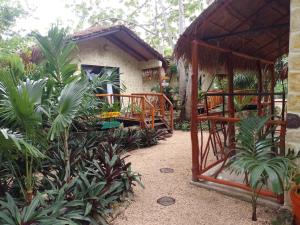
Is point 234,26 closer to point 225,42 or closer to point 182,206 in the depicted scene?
point 225,42

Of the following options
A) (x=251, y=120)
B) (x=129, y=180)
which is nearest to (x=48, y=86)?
(x=129, y=180)

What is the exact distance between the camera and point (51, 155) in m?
4.09

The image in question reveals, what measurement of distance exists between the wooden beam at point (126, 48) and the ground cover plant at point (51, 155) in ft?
19.9

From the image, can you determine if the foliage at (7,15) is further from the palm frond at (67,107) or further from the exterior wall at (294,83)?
the exterior wall at (294,83)

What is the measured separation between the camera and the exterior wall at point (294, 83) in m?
2.80

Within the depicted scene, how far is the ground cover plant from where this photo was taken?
2.38m

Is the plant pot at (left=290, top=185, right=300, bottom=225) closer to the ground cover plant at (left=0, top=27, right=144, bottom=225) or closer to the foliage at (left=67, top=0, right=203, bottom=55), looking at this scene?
the ground cover plant at (left=0, top=27, right=144, bottom=225)

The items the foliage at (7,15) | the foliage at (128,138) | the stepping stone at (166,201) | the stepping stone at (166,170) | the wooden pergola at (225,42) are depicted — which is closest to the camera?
the stepping stone at (166,201)

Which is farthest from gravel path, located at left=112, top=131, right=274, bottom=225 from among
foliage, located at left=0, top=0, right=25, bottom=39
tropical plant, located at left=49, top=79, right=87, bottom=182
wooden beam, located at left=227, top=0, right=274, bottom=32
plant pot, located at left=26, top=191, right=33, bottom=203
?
foliage, located at left=0, top=0, right=25, bottom=39

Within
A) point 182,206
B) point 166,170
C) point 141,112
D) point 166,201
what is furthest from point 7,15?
point 182,206

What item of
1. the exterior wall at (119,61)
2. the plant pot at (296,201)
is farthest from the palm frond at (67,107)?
the exterior wall at (119,61)

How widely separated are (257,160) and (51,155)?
3004mm

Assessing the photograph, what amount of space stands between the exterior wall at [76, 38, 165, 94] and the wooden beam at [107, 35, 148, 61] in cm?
12

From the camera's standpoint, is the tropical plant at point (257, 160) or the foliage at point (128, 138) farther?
the foliage at point (128, 138)
